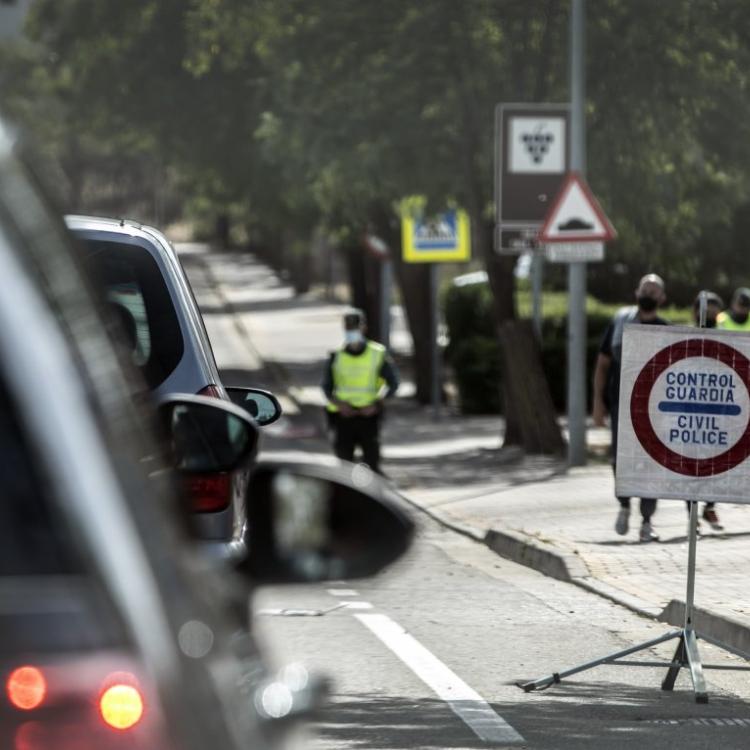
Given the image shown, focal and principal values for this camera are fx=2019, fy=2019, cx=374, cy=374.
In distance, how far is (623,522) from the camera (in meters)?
13.7

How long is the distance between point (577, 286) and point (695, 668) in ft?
40.5

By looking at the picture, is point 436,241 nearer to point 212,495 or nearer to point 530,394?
point 530,394

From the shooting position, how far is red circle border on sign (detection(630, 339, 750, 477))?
8672 millimetres

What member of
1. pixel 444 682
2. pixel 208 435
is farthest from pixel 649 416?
pixel 208 435

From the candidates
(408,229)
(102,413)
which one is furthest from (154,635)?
(408,229)

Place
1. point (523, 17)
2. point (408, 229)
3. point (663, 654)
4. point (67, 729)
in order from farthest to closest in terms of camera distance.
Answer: point (408, 229) → point (523, 17) → point (663, 654) → point (67, 729)

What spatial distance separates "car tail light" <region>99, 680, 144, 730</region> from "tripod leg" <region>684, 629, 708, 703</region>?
626 cm

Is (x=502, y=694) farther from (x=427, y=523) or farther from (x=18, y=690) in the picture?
(x=427, y=523)

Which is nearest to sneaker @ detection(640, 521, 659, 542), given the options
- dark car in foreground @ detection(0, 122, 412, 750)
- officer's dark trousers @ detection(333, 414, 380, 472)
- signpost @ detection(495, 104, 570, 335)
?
officer's dark trousers @ detection(333, 414, 380, 472)

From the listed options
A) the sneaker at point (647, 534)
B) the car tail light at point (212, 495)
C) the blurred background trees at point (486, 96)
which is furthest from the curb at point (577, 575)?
the blurred background trees at point (486, 96)

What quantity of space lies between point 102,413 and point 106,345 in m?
0.18

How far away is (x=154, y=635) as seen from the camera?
1777 mm

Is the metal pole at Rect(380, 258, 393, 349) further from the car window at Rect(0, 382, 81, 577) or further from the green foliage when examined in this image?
the car window at Rect(0, 382, 81, 577)

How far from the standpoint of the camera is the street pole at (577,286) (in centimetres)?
1964
